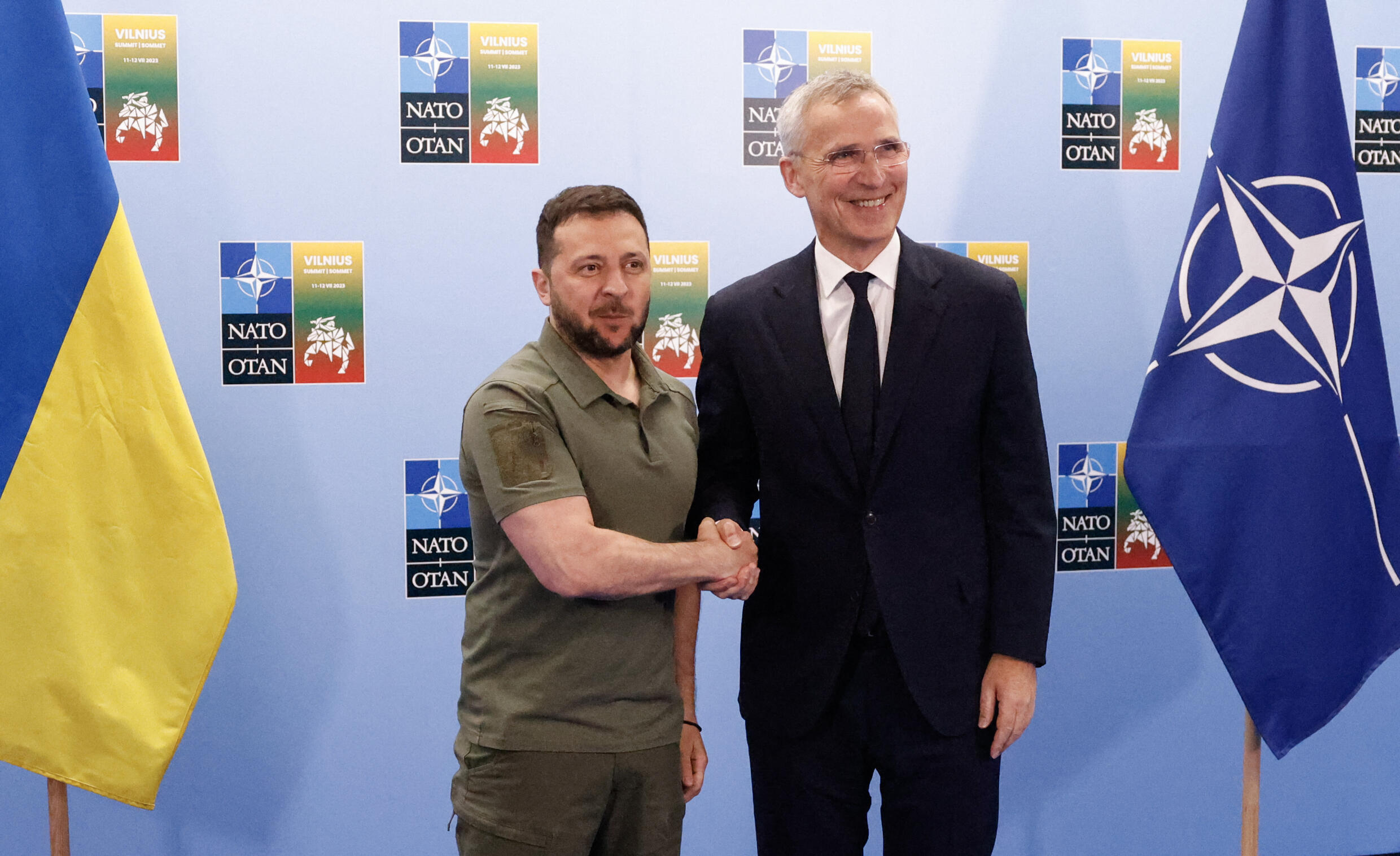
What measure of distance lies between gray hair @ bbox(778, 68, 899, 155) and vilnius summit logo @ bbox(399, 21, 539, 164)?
1087 millimetres

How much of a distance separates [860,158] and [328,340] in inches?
60.8

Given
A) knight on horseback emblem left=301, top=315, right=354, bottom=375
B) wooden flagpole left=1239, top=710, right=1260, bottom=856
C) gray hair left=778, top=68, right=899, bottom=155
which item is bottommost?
wooden flagpole left=1239, top=710, right=1260, bottom=856

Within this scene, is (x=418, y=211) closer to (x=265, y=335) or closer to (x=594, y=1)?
(x=265, y=335)

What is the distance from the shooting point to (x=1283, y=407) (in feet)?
7.03

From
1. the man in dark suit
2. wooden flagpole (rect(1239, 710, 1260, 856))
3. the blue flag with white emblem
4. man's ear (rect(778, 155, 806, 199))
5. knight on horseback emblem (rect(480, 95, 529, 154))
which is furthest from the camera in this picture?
knight on horseback emblem (rect(480, 95, 529, 154))

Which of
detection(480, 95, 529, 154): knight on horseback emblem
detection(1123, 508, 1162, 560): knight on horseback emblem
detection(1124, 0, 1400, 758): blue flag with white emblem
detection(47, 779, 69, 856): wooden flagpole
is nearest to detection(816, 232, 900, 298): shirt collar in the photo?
detection(1124, 0, 1400, 758): blue flag with white emblem

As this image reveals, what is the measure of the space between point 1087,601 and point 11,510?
255 cm

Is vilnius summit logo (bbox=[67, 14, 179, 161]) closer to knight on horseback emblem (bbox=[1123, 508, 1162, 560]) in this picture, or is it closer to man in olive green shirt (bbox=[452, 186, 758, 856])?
man in olive green shirt (bbox=[452, 186, 758, 856])

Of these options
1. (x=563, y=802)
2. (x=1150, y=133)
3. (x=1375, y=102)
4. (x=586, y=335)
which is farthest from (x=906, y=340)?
(x=1375, y=102)

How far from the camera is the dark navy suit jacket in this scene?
5.46ft

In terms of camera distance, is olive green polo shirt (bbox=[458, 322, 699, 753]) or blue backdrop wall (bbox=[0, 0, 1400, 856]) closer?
olive green polo shirt (bbox=[458, 322, 699, 753])

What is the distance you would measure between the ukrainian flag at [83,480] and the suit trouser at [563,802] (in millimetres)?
722

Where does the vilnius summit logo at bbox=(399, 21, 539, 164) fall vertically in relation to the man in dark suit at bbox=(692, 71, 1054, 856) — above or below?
above

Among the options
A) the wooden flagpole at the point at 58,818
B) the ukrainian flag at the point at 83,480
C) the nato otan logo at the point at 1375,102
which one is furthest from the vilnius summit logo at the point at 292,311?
the nato otan logo at the point at 1375,102
